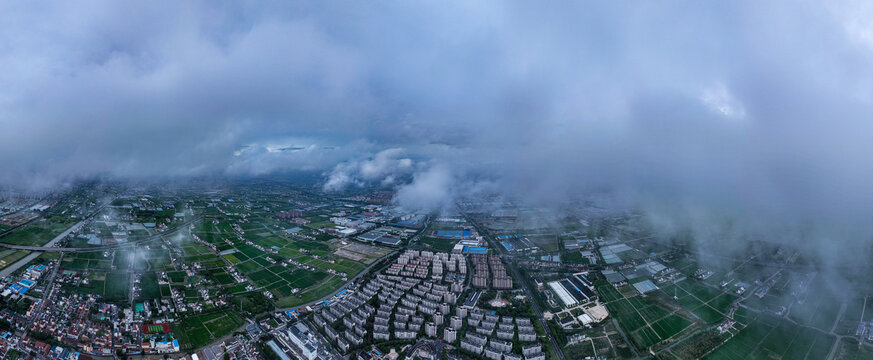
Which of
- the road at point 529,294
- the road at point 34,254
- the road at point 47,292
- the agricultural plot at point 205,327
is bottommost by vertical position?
the road at point 529,294

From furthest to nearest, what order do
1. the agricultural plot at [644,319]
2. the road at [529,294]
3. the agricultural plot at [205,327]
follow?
the agricultural plot at [644,319], the road at [529,294], the agricultural plot at [205,327]

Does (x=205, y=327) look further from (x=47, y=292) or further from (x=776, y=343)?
(x=776, y=343)

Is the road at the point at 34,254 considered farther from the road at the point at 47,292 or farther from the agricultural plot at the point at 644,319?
the agricultural plot at the point at 644,319

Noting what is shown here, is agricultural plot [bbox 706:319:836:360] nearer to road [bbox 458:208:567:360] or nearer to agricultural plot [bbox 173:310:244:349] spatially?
road [bbox 458:208:567:360]

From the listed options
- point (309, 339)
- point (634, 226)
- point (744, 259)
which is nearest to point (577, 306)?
point (309, 339)

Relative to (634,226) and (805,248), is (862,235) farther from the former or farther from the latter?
(634,226)

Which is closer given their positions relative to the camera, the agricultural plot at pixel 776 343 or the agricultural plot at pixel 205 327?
the agricultural plot at pixel 776 343

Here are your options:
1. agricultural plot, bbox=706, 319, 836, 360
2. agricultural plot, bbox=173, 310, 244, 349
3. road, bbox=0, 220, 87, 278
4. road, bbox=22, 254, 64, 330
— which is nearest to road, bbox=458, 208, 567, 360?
agricultural plot, bbox=706, 319, 836, 360

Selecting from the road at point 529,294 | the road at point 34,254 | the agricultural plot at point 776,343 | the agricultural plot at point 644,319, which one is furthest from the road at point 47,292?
the agricultural plot at point 776,343

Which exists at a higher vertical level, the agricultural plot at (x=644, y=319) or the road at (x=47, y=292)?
the road at (x=47, y=292)

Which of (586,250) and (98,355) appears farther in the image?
(586,250)

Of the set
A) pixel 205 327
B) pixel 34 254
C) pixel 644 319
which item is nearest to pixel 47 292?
pixel 34 254
